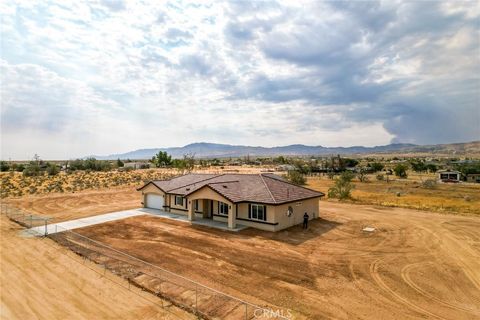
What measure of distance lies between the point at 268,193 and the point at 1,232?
22.2 m

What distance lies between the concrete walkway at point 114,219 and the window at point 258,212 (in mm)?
1235

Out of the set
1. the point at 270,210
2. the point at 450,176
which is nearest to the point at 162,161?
the point at 450,176

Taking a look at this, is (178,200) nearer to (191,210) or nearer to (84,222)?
(191,210)

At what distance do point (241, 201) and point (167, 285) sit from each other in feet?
38.0

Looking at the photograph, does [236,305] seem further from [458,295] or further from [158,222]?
[158,222]

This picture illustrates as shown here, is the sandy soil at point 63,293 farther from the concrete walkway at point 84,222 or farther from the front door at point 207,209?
the front door at point 207,209

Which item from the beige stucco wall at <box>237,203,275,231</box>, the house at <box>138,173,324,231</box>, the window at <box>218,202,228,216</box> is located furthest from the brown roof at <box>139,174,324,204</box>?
the window at <box>218,202,228,216</box>

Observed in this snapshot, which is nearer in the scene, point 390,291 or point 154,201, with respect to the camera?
point 390,291

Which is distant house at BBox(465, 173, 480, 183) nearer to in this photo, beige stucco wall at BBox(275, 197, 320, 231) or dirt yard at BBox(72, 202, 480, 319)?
dirt yard at BBox(72, 202, 480, 319)

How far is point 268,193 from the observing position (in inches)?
1019

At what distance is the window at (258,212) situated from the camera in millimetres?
Result: 24784

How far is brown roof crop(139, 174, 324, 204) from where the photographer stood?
83.5 feet

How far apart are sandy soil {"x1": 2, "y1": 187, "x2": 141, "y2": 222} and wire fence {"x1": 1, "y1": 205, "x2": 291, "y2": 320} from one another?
976cm

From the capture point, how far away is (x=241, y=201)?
2517 centimetres
